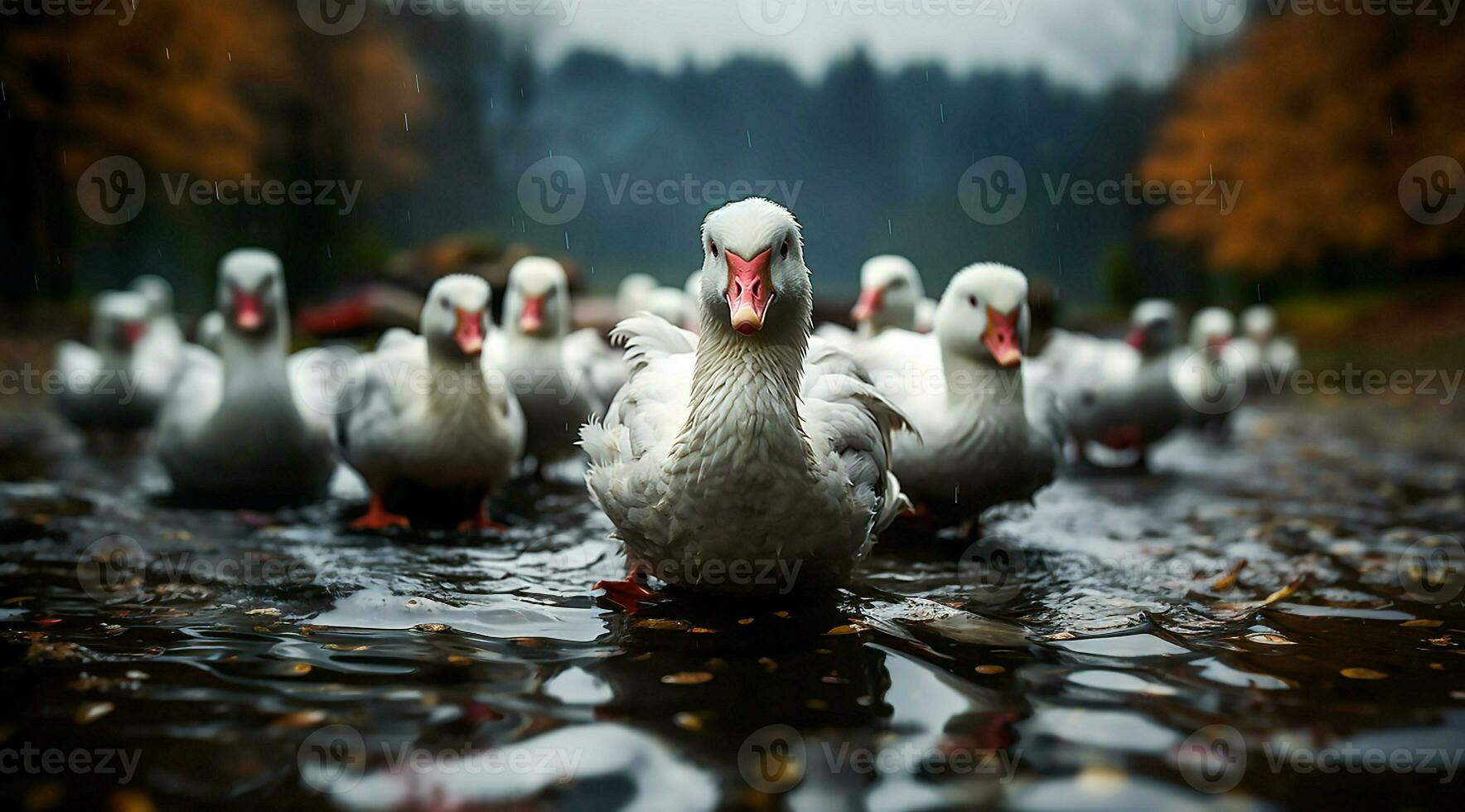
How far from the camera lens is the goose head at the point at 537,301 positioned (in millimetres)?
4902

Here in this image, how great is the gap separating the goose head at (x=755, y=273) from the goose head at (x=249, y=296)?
2.74m

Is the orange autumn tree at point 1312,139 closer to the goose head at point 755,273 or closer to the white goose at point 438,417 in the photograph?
the white goose at point 438,417

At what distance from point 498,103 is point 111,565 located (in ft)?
37.8

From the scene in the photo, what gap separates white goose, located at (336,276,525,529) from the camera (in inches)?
162

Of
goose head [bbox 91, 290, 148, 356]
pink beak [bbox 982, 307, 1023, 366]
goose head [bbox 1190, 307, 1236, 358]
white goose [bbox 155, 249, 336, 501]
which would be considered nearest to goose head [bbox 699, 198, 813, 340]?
pink beak [bbox 982, 307, 1023, 366]

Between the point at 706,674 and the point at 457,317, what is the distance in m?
2.24

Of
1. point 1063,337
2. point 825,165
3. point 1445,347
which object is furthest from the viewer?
point 1445,347

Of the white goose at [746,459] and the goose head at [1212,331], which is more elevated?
the goose head at [1212,331]

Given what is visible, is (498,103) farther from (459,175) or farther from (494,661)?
(494,661)

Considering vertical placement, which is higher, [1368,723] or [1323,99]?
[1323,99]

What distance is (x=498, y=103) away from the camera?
1386 cm

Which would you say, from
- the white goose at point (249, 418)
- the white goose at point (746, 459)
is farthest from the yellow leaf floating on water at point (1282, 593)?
the white goose at point (249, 418)

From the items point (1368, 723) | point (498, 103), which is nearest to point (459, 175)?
point (498, 103)

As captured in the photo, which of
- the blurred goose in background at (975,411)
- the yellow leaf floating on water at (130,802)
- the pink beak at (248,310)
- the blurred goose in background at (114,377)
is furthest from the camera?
the blurred goose in background at (114,377)
